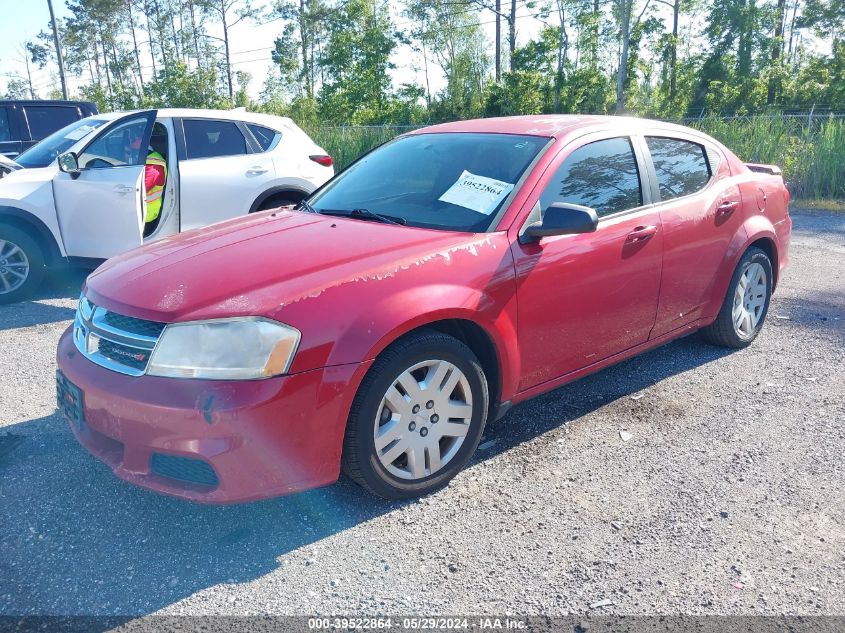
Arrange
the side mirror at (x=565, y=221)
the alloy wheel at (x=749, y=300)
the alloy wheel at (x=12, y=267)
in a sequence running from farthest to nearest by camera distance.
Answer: the alloy wheel at (x=12, y=267) → the alloy wheel at (x=749, y=300) → the side mirror at (x=565, y=221)

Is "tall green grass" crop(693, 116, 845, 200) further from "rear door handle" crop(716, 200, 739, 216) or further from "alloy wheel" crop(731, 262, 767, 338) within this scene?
"rear door handle" crop(716, 200, 739, 216)

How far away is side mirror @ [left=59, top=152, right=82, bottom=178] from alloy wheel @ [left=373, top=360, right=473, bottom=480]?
16.2 ft

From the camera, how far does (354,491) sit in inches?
125

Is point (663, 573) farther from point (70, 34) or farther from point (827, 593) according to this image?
point (70, 34)

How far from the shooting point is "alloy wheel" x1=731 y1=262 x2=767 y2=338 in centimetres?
477

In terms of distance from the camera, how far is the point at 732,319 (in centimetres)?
473

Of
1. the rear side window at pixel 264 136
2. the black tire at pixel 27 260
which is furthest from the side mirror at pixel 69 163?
the rear side window at pixel 264 136

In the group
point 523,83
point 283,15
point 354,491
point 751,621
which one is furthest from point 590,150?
point 283,15

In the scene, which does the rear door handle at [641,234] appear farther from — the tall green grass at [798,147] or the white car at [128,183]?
the tall green grass at [798,147]

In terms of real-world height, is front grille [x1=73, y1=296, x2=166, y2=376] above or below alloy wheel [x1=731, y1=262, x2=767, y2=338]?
above

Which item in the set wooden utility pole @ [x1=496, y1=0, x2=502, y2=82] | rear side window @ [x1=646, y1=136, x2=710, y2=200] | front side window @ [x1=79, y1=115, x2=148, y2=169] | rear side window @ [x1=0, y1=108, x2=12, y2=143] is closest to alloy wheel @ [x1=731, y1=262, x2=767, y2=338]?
rear side window @ [x1=646, y1=136, x2=710, y2=200]

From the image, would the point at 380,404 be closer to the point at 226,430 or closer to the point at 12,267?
the point at 226,430

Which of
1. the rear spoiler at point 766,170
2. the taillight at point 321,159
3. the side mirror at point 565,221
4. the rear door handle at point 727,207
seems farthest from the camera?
the taillight at point 321,159

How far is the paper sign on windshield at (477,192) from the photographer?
3.40m
